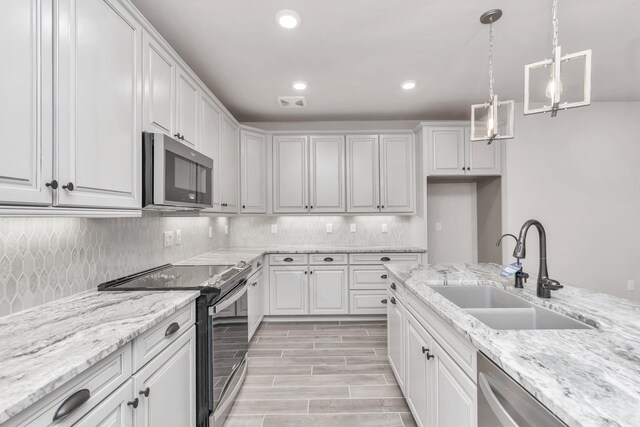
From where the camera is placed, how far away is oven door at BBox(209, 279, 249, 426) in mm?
1694

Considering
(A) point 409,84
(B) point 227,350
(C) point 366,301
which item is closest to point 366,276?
(C) point 366,301

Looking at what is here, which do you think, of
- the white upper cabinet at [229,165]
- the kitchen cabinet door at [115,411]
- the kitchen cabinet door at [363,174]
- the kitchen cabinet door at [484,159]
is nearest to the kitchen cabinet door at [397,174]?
the kitchen cabinet door at [363,174]

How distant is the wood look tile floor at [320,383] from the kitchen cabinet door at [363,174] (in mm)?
1586

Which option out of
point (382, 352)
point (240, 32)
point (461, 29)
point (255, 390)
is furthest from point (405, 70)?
point (255, 390)

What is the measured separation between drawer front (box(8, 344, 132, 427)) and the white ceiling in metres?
2.02

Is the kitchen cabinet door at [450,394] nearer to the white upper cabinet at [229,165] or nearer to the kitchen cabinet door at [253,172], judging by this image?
the white upper cabinet at [229,165]

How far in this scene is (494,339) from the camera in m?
Answer: 0.96

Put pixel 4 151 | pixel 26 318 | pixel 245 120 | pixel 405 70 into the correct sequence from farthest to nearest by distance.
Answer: pixel 245 120 → pixel 405 70 → pixel 26 318 → pixel 4 151

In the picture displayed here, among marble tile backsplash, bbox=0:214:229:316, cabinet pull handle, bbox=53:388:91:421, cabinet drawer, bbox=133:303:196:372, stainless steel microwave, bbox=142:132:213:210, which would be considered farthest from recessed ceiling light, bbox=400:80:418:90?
cabinet pull handle, bbox=53:388:91:421

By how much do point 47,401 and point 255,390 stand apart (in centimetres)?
174

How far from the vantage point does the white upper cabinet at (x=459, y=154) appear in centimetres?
362

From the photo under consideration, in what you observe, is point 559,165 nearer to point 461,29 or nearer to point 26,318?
point 461,29

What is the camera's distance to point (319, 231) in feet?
13.6

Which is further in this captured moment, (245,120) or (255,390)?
(245,120)
